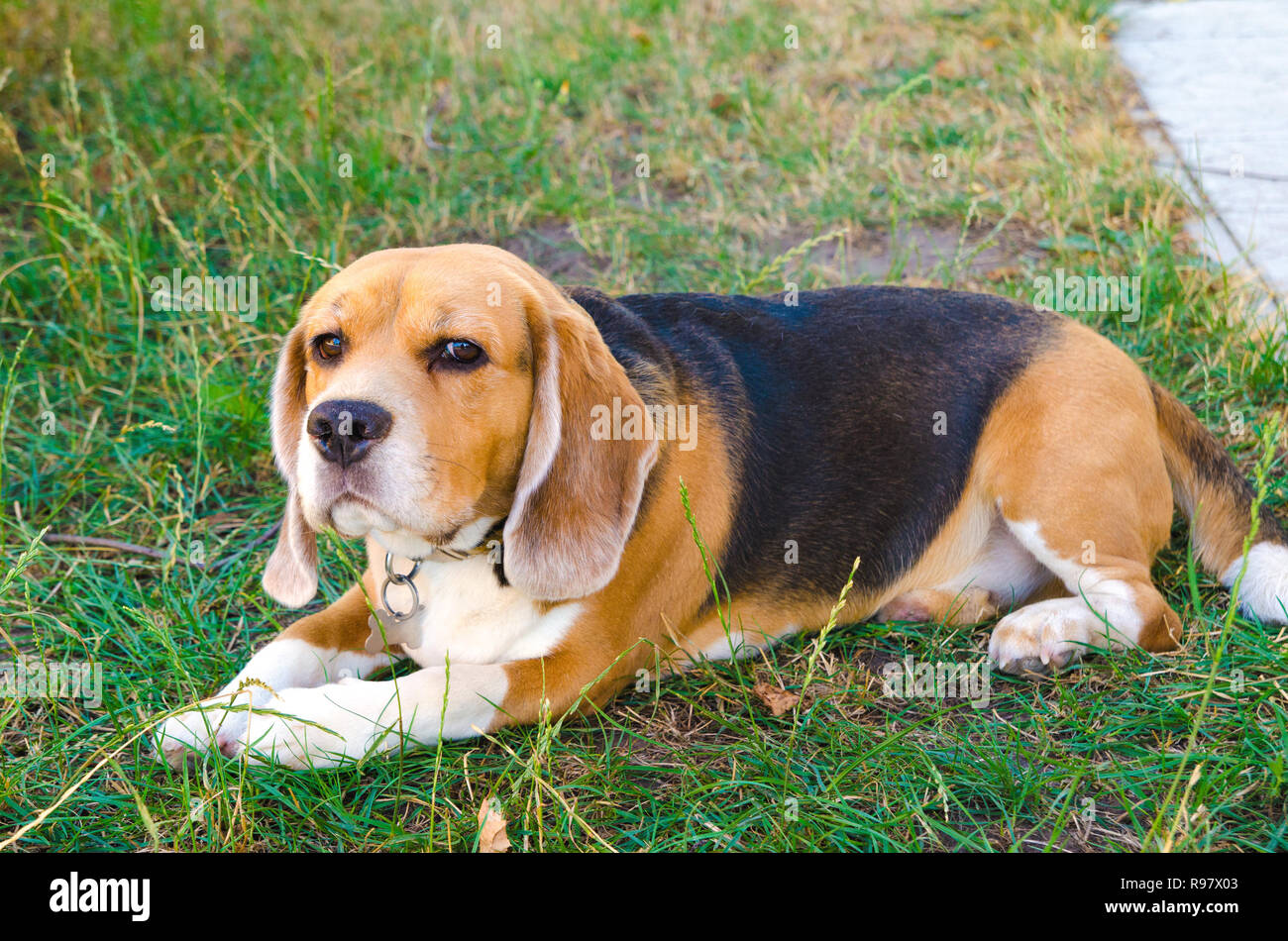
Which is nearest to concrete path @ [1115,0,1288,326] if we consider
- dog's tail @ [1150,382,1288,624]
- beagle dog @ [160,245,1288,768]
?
dog's tail @ [1150,382,1288,624]

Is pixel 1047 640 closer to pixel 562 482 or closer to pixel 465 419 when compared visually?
pixel 562 482

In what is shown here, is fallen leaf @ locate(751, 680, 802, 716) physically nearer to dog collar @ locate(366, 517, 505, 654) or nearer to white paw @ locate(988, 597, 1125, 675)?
white paw @ locate(988, 597, 1125, 675)

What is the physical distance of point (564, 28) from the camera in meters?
7.22

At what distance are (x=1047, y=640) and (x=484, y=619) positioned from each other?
151 centimetres

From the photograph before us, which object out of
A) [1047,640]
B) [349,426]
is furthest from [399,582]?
[1047,640]

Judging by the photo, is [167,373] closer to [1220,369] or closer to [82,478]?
[82,478]

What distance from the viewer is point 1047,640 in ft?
9.98

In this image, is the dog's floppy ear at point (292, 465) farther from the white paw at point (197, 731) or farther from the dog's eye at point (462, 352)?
the dog's eye at point (462, 352)

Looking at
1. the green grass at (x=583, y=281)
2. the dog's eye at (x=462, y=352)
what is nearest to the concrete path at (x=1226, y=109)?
the green grass at (x=583, y=281)

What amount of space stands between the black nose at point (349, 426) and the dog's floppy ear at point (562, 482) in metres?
0.41

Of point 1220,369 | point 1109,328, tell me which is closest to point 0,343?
point 1109,328

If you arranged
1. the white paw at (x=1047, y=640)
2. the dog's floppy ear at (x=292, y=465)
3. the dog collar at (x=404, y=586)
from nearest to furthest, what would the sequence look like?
the dog collar at (x=404, y=586) → the dog's floppy ear at (x=292, y=465) → the white paw at (x=1047, y=640)

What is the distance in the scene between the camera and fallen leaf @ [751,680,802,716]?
9.55ft

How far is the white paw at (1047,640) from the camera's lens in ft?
9.98
